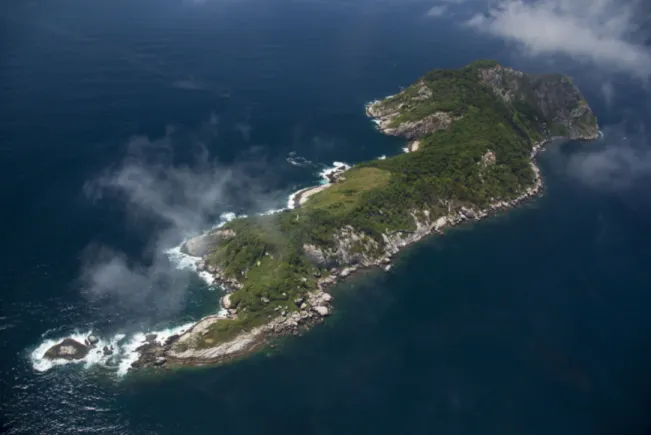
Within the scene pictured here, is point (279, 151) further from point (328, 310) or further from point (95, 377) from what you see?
point (95, 377)

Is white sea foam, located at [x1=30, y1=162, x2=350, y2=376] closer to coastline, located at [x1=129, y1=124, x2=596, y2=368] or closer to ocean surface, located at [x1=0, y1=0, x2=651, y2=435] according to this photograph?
ocean surface, located at [x1=0, y1=0, x2=651, y2=435]

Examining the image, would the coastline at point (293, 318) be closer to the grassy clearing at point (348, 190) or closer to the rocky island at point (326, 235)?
the rocky island at point (326, 235)

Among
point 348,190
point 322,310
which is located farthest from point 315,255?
point 348,190

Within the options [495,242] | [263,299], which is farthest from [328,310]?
[495,242]

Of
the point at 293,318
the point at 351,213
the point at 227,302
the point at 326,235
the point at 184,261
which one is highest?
the point at 351,213

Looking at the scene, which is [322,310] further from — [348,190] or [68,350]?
[68,350]
